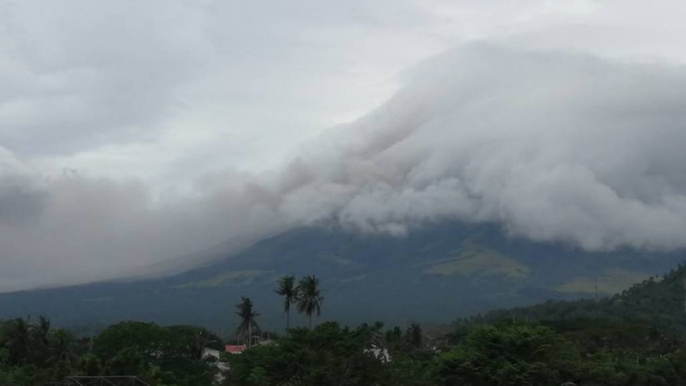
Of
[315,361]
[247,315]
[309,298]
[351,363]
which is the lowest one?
[351,363]

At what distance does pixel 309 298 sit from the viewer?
112 m

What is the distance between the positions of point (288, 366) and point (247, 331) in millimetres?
66098

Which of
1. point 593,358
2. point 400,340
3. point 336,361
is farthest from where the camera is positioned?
point 400,340

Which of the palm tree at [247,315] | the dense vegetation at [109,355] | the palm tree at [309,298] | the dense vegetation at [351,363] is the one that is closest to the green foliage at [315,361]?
the dense vegetation at [351,363]

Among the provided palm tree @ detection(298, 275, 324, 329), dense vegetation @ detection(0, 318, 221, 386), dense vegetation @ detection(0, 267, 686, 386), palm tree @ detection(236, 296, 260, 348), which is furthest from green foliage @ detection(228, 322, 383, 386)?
palm tree @ detection(236, 296, 260, 348)

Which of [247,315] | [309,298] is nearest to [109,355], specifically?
[309,298]

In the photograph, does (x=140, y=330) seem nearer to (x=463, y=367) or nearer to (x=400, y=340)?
(x=463, y=367)

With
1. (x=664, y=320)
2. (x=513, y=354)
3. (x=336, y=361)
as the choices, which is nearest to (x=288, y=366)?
(x=336, y=361)

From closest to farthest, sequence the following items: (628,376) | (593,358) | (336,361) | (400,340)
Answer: (336,361) < (628,376) < (593,358) < (400,340)

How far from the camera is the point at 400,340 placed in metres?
121

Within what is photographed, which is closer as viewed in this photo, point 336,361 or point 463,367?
point 336,361

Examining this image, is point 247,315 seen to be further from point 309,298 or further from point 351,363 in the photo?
point 351,363

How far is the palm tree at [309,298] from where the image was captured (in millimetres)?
112250

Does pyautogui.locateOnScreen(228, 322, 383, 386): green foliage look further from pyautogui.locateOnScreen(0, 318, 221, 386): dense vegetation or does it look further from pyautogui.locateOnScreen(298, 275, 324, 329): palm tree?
pyautogui.locateOnScreen(298, 275, 324, 329): palm tree
